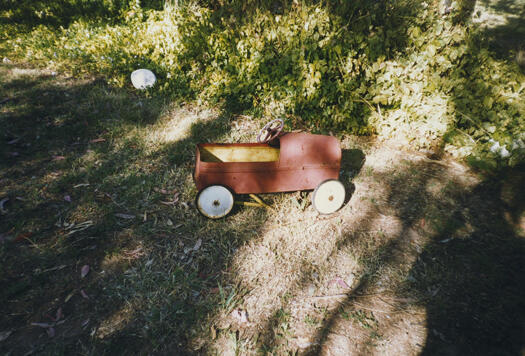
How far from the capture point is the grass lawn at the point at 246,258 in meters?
2.13

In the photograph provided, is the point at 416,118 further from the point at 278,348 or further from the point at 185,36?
the point at 185,36

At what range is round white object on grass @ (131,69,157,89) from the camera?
5414mm

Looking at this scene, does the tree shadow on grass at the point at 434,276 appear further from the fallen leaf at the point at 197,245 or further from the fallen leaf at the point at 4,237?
the fallen leaf at the point at 4,237

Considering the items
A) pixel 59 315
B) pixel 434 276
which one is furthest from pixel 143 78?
pixel 434 276

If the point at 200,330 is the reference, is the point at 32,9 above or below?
above

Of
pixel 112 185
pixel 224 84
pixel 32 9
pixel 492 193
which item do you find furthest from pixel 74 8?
pixel 492 193

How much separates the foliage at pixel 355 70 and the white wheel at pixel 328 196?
Answer: 166 centimetres

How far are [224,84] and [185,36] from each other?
126 centimetres

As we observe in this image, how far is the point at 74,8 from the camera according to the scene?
26.2 feet

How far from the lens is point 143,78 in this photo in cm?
541

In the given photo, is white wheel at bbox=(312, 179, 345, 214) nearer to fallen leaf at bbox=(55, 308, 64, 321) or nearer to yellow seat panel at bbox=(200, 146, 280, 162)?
yellow seat panel at bbox=(200, 146, 280, 162)

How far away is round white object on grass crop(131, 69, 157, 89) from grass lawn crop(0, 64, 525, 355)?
1662 millimetres

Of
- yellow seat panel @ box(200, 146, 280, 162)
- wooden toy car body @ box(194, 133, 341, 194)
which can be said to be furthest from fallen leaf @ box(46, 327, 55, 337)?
yellow seat panel @ box(200, 146, 280, 162)

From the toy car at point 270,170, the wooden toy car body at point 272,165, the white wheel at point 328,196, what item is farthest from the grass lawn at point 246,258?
the wooden toy car body at point 272,165
